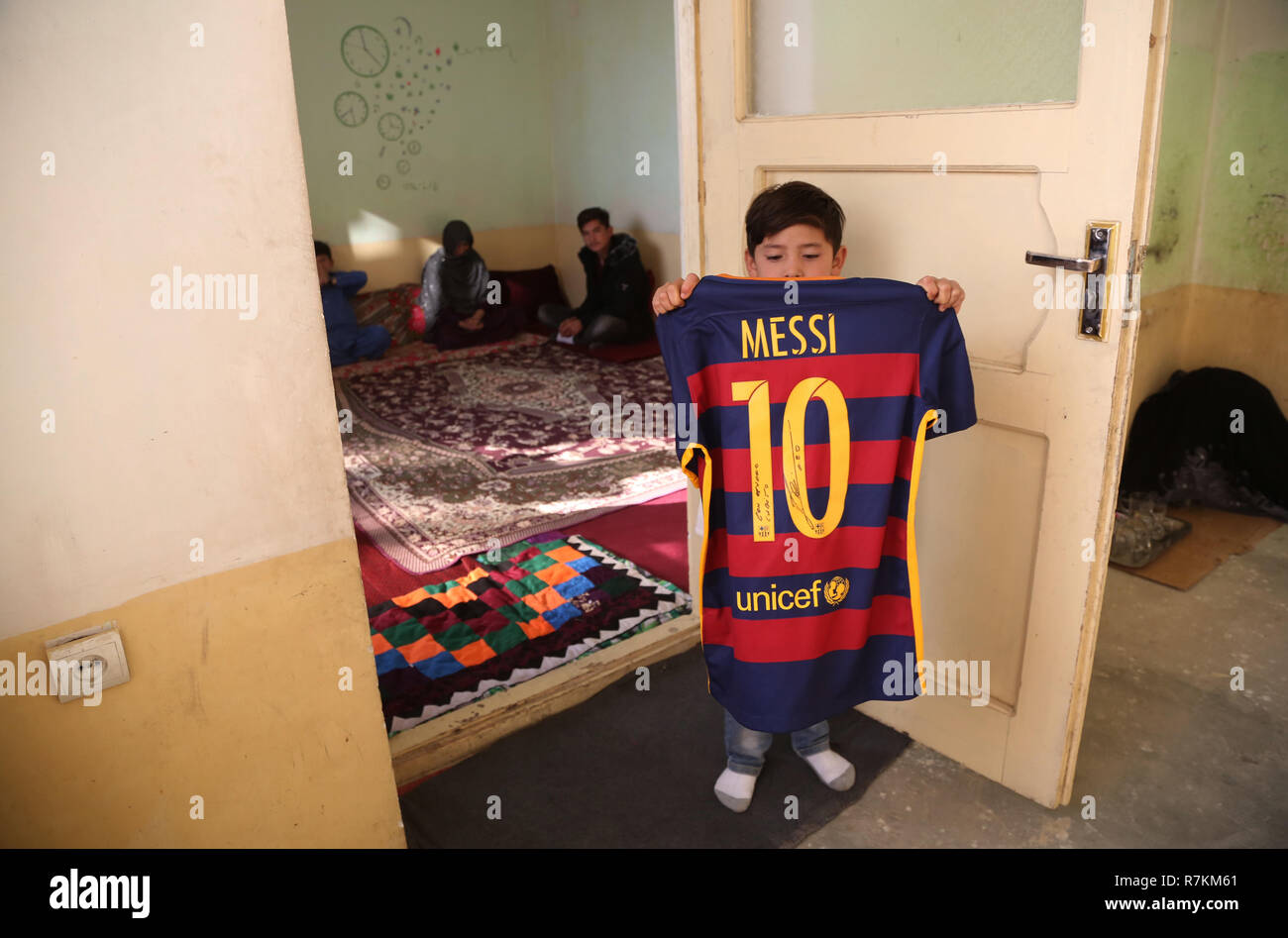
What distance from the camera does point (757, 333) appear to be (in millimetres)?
1509

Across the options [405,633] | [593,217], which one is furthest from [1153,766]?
[593,217]

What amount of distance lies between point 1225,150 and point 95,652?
3.66 metres

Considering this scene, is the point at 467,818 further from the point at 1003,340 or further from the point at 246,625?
the point at 1003,340

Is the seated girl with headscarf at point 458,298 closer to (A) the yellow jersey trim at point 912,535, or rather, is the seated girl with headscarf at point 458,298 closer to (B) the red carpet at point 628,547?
(B) the red carpet at point 628,547

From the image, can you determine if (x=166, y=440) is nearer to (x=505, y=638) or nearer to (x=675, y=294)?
(x=675, y=294)

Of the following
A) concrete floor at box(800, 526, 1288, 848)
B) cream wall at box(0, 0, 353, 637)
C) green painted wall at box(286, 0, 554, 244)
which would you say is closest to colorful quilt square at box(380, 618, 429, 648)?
cream wall at box(0, 0, 353, 637)

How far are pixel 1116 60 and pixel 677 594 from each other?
68.5 inches

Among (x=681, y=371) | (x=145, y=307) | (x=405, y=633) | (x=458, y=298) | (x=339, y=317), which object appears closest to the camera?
(x=145, y=307)

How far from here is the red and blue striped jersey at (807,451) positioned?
4.96 feet

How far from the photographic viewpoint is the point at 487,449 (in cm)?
386

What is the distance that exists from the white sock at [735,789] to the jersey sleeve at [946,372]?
83 cm

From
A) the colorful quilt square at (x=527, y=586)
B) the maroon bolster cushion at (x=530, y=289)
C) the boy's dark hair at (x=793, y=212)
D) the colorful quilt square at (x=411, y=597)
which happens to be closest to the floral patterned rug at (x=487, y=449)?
the colorful quilt square at (x=411, y=597)

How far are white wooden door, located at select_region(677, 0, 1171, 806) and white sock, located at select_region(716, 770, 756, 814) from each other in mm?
414
